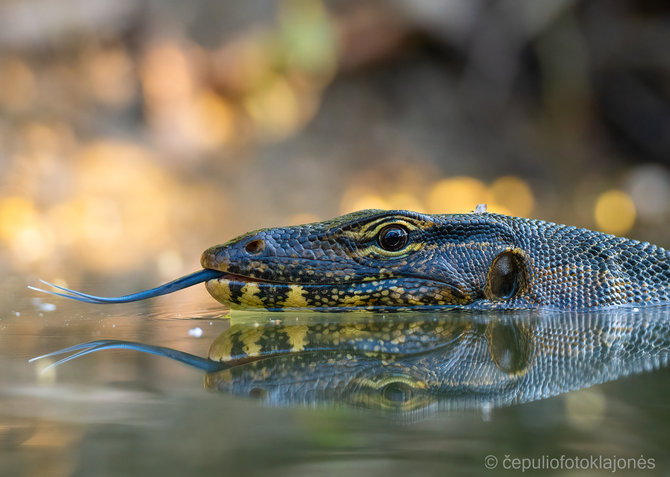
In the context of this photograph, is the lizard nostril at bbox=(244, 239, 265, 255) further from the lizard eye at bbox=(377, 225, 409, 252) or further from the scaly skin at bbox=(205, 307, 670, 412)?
the lizard eye at bbox=(377, 225, 409, 252)

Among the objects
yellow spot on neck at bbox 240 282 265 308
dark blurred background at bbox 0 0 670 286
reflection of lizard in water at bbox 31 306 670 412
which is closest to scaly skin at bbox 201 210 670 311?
yellow spot on neck at bbox 240 282 265 308

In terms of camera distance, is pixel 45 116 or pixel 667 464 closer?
pixel 667 464

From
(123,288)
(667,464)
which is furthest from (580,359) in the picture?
(123,288)

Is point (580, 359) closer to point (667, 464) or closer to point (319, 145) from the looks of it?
point (667, 464)

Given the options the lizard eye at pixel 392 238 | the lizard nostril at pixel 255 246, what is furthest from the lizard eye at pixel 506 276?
the lizard nostril at pixel 255 246

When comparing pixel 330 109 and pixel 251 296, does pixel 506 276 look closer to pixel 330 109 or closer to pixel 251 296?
pixel 251 296
